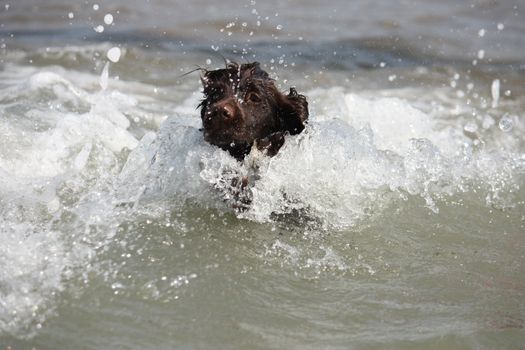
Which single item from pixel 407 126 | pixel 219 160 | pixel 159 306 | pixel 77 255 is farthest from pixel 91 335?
pixel 407 126

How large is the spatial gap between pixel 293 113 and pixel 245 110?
1.93ft

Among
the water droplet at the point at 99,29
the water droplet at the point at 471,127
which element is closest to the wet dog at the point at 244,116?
the water droplet at the point at 471,127

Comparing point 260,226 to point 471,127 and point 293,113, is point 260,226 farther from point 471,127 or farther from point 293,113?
point 471,127

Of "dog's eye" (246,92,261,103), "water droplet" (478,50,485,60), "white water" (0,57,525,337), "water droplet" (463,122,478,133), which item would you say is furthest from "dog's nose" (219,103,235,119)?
"water droplet" (478,50,485,60)

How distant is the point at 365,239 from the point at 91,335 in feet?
6.93

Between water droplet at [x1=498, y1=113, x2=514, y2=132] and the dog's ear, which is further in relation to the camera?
water droplet at [x1=498, y1=113, x2=514, y2=132]

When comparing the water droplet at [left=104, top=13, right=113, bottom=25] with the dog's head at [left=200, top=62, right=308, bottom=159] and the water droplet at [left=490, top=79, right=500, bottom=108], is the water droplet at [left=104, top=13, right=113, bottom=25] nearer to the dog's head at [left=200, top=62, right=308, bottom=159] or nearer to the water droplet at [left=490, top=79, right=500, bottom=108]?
the water droplet at [left=490, top=79, right=500, bottom=108]

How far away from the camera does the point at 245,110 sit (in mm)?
5035

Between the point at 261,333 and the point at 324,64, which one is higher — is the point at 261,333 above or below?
below

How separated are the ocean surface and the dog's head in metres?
0.14

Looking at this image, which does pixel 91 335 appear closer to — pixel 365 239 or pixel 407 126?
pixel 365 239

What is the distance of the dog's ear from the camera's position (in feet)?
18.0

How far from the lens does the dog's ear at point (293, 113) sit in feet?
18.0

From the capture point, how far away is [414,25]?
1280 centimetres
